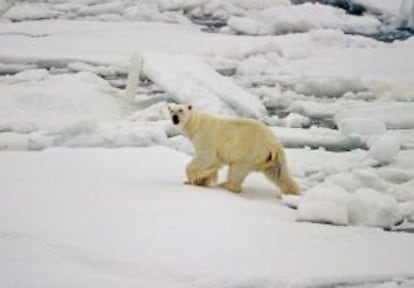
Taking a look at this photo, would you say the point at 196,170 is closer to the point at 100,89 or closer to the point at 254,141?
the point at 254,141

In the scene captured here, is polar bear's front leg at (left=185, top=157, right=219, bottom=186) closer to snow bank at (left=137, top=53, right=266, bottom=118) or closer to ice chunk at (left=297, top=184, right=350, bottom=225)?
ice chunk at (left=297, top=184, right=350, bottom=225)

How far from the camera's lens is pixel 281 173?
304cm

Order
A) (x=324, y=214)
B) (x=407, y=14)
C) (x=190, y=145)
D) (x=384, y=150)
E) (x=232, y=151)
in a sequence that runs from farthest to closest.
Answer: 1. (x=407, y=14)
2. (x=190, y=145)
3. (x=384, y=150)
4. (x=232, y=151)
5. (x=324, y=214)

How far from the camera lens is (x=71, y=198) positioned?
260cm

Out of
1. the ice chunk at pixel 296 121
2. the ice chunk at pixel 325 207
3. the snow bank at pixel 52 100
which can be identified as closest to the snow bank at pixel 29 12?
the snow bank at pixel 52 100

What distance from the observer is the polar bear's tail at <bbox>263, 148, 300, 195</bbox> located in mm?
3010

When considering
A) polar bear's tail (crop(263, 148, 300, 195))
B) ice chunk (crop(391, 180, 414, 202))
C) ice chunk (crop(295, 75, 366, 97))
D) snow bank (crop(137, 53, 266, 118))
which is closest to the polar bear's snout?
polar bear's tail (crop(263, 148, 300, 195))

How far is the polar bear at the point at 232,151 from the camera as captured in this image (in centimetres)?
304

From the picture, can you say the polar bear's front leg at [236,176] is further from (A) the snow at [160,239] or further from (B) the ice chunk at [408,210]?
(B) the ice chunk at [408,210]

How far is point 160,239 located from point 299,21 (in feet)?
13.2

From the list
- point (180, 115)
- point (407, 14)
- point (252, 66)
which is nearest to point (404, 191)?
point (180, 115)

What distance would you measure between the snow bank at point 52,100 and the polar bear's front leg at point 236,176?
3.06 feet

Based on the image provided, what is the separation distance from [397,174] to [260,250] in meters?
1.22

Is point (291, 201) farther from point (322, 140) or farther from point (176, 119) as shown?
point (322, 140)
